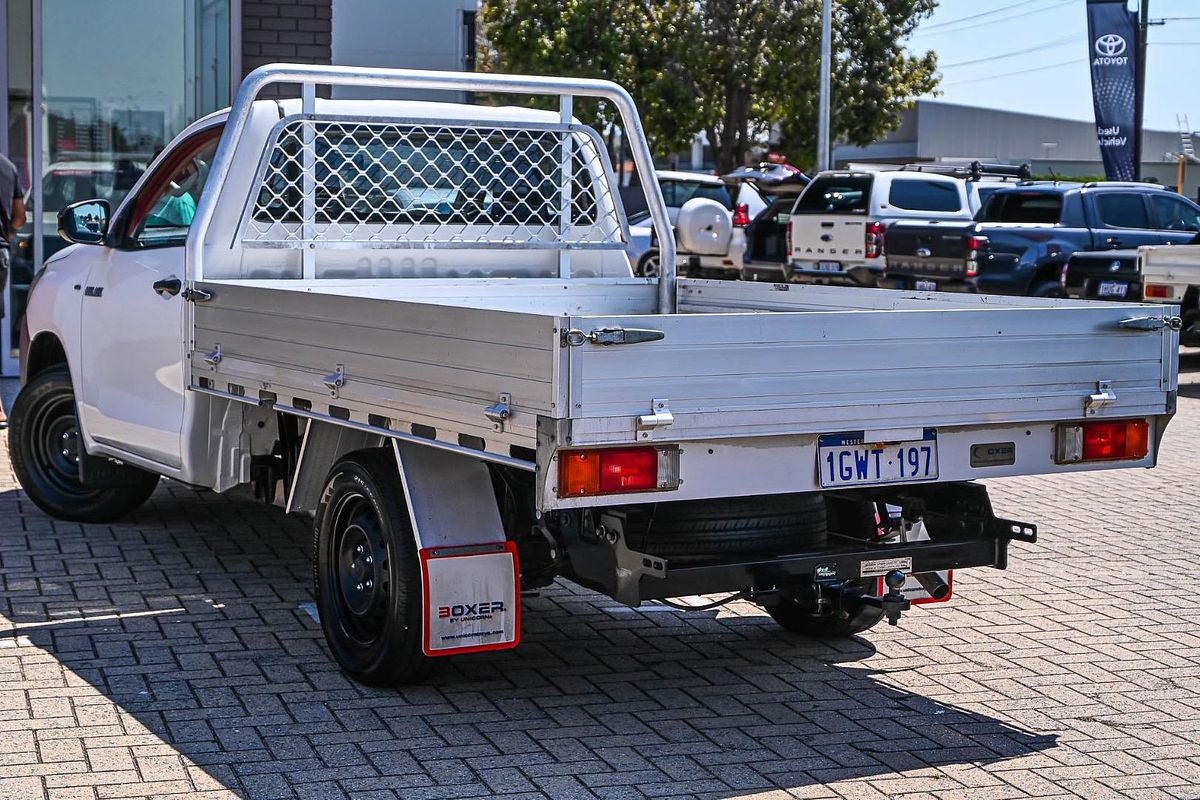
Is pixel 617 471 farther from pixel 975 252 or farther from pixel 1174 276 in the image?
pixel 975 252

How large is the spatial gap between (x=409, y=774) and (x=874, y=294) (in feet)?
9.27

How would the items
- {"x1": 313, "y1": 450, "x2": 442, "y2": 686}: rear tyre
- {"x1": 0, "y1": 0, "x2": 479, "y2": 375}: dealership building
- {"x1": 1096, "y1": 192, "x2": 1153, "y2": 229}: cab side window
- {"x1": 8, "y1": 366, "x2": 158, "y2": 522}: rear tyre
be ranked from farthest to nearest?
{"x1": 1096, "y1": 192, "x2": 1153, "y2": 229}: cab side window < {"x1": 0, "y1": 0, "x2": 479, "y2": 375}: dealership building < {"x1": 8, "y1": 366, "x2": 158, "y2": 522}: rear tyre < {"x1": 313, "y1": 450, "x2": 442, "y2": 686}: rear tyre

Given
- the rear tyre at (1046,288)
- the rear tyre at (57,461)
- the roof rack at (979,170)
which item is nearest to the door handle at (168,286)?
the rear tyre at (57,461)

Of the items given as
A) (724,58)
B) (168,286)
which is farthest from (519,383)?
(724,58)

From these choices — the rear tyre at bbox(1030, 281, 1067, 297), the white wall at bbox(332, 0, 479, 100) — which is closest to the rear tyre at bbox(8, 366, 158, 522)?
the white wall at bbox(332, 0, 479, 100)

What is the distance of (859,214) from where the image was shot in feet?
70.6

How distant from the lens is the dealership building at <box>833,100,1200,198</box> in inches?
2387

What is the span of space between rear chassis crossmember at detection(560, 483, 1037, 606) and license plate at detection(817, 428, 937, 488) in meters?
0.31

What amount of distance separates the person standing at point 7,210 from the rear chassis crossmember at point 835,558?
758 centimetres

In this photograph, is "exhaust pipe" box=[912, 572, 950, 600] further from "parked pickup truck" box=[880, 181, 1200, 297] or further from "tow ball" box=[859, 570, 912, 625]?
"parked pickup truck" box=[880, 181, 1200, 297]

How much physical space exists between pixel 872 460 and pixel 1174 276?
38.5 ft

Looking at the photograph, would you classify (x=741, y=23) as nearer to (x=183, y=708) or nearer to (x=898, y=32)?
(x=898, y=32)

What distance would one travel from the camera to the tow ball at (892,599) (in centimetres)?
552

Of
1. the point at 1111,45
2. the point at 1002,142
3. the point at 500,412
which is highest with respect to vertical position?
the point at 1002,142
